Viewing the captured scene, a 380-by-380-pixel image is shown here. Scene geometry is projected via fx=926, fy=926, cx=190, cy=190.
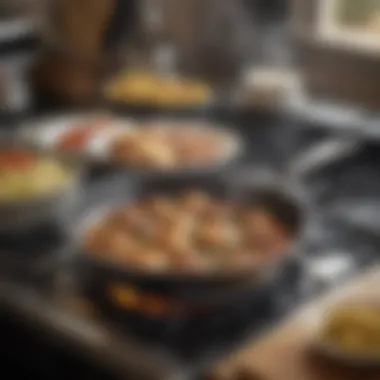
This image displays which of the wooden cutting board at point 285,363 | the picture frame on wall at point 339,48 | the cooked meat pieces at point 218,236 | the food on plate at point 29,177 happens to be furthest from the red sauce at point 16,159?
the picture frame on wall at point 339,48

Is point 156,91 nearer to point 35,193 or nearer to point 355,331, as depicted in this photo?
point 35,193

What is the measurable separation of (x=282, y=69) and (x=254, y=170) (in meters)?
0.42

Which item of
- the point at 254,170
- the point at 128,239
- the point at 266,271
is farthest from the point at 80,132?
the point at 266,271

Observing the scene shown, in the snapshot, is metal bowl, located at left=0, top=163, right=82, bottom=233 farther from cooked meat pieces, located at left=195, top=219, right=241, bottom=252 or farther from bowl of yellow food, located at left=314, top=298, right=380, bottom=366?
bowl of yellow food, located at left=314, top=298, right=380, bottom=366

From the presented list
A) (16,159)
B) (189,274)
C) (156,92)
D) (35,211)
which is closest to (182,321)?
(189,274)

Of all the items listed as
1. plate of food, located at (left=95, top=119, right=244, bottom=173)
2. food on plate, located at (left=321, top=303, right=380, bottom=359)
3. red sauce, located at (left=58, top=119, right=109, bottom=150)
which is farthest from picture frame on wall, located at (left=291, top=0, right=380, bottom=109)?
food on plate, located at (left=321, top=303, right=380, bottom=359)

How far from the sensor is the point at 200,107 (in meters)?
1.26

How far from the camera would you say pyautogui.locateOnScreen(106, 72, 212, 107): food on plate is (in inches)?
50.6

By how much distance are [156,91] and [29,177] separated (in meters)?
0.42

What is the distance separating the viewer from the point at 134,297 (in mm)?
752

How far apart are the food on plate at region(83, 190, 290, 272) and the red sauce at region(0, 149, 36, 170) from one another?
0.14 m

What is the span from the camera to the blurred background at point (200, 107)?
2.43 feet

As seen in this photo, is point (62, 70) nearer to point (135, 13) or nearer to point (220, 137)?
point (135, 13)

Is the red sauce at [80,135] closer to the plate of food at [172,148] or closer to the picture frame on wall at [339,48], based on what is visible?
the plate of food at [172,148]
